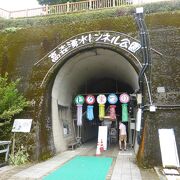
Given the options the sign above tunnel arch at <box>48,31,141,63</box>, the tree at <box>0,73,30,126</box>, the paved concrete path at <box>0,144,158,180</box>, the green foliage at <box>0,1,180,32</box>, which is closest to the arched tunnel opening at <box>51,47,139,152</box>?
the sign above tunnel arch at <box>48,31,141,63</box>

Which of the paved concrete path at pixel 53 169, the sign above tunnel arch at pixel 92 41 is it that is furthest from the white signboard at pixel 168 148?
the sign above tunnel arch at pixel 92 41

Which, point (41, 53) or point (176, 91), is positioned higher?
point (41, 53)

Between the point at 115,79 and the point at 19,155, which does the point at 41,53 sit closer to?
the point at 19,155

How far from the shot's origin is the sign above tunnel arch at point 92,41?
12.1 metres

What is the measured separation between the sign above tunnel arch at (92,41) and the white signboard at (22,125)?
3037mm

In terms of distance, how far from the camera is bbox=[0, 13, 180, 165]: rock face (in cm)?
1045

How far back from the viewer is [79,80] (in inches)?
674

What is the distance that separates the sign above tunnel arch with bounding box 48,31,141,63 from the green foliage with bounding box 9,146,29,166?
13.9 feet

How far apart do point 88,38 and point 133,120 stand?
5984mm

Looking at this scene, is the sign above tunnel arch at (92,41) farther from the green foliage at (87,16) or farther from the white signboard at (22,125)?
the white signboard at (22,125)

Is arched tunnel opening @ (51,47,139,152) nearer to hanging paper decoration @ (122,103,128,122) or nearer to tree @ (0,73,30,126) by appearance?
hanging paper decoration @ (122,103,128,122)

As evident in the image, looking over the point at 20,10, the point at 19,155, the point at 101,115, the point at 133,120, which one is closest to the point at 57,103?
the point at 101,115

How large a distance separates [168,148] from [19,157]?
19.1 ft

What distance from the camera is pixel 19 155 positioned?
11.1 m
